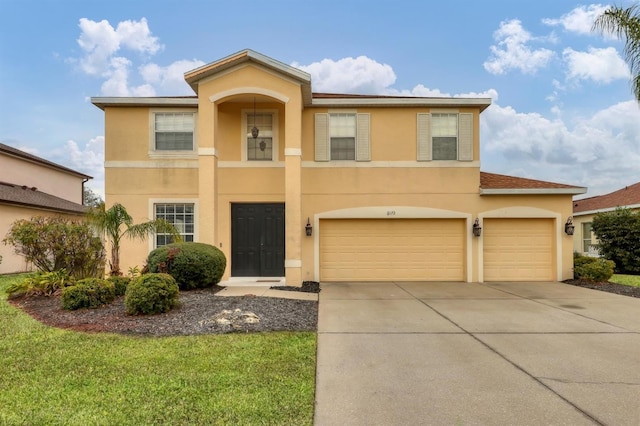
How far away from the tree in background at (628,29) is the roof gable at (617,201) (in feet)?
37.2

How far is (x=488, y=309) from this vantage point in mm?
7766

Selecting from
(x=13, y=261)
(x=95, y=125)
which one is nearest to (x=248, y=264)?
(x=95, y=125)

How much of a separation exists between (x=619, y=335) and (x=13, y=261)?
2009 cm

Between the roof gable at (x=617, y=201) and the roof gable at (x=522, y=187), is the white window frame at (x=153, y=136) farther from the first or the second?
the roof gable at (x=617, y=201)

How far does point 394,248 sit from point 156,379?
919cm

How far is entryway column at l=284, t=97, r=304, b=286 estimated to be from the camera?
420 inches

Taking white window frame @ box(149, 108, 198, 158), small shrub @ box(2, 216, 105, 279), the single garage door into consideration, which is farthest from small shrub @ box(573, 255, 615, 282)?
small shrub @ box(2, 216, 105, 279)

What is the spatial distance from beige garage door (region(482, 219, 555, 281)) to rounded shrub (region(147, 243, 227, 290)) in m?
8.62

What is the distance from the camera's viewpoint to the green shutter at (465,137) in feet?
39.4

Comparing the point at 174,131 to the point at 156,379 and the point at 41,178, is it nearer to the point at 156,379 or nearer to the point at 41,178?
the point at 156,379

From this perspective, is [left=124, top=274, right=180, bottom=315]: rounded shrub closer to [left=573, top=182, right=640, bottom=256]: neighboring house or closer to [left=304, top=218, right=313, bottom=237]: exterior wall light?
[left=304, top=218, right=313, bottom=237]: exterior wall light

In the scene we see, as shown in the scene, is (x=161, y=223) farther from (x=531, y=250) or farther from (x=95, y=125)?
(x=531, y=250)

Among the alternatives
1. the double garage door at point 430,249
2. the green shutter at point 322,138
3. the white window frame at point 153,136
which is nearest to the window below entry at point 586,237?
the double garage door at point 430,249

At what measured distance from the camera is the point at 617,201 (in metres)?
21.2
